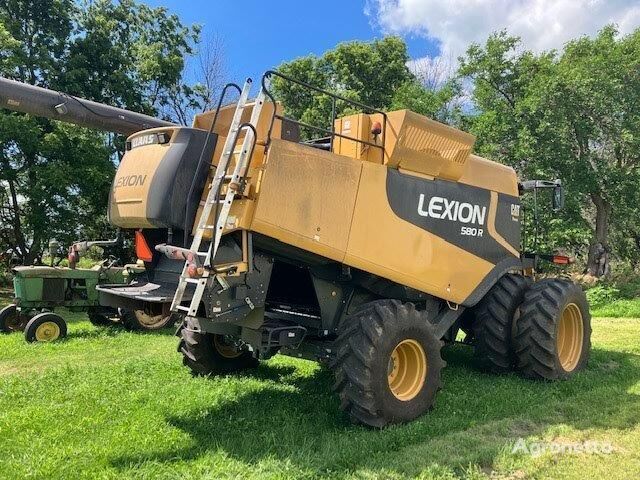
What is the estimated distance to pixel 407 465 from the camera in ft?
13.4

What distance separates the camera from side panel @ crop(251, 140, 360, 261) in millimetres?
4539

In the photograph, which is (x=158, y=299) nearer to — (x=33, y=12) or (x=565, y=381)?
(x=565, y=381)

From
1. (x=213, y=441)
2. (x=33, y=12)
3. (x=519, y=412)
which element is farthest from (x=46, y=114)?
(x=33, y=12)

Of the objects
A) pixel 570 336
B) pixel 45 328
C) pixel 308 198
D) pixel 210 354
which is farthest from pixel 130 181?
pixel 45 328

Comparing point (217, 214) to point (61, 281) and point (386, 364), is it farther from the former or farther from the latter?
point (61, 281)

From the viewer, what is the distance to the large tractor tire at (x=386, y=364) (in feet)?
15.7

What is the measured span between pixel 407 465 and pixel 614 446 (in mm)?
1716

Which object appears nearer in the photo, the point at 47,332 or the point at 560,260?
the point at 560,260

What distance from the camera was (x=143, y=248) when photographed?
5414 millimetres

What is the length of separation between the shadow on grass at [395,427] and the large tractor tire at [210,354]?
29 cm

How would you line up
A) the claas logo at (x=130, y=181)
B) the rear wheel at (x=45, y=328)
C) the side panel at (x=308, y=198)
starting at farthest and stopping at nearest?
the rear wheel at (x=45, y=328)
the claas logo at (x=130, y=181)
the side panel at (x=308, y=198)

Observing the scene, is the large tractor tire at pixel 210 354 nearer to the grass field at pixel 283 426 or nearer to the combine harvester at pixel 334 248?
the combine harvester at pixel 334 248

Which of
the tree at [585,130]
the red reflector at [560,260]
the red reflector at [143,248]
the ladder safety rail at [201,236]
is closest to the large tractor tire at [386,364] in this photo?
the ladder safety rail at [201,236]
